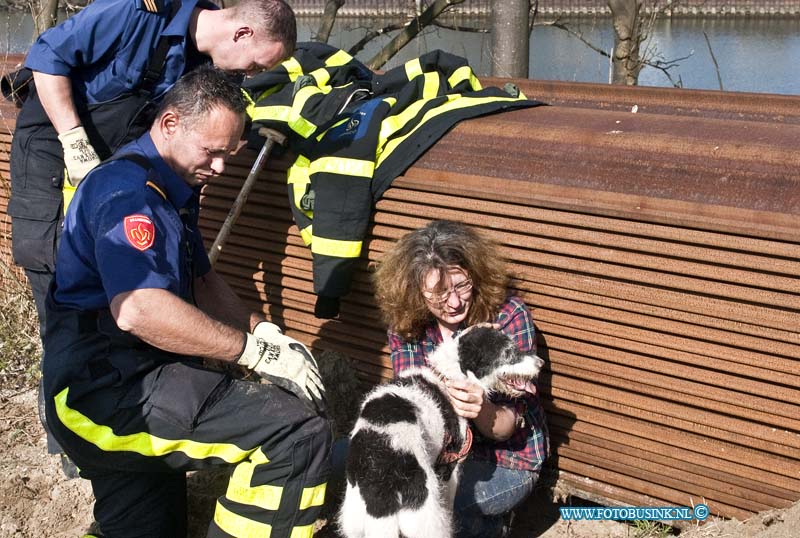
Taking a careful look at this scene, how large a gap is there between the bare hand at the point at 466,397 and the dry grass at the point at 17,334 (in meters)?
3.11

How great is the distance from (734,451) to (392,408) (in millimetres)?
1358

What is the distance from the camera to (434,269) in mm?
3295

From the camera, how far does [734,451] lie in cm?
326

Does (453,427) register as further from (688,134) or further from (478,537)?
(688,134)

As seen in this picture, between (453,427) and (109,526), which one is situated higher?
(453,427)

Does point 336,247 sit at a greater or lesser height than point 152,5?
lesser

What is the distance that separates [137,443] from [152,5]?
2.02 metres

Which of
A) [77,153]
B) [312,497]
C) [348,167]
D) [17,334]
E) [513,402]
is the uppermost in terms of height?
[77,153]

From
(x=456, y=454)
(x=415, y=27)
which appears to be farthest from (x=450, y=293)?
(x=415, y=27)

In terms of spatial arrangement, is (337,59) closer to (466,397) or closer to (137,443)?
(466,397)

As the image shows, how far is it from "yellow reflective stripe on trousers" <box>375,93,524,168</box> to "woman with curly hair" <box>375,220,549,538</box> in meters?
Answer: 0.60

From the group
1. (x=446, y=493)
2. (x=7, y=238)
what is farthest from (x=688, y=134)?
(x=7, y=238)

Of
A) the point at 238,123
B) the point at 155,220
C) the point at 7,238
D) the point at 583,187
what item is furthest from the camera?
the point at 7,238

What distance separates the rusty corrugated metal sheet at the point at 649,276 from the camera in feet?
10.1
